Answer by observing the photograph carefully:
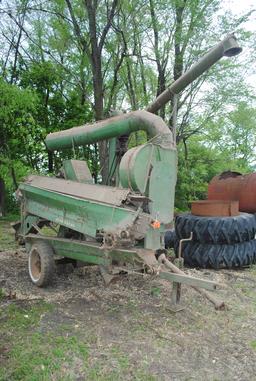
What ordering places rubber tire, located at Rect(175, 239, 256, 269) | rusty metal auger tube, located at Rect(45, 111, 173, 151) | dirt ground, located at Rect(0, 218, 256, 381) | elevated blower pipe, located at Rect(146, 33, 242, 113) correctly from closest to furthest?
dirt ground, located at Rect(0, 218, 256, 381)
rusty metal auger tube, located at Rect(45, 111, 173, 151)
elevated blower pipe, located at Rect(146, 33, 242, 113)
rubber tire, located at Rect(175, 239, 256, 269)

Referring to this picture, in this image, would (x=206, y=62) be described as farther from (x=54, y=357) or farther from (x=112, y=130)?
(x=54, y=357)

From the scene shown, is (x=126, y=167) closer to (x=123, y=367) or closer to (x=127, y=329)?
(x=127, y=329)

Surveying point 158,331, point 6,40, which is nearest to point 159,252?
point 158,331

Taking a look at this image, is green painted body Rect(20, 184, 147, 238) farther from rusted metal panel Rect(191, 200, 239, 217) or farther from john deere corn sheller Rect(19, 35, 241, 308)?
rusted metal panel Rect(191, 200, 239, 217)

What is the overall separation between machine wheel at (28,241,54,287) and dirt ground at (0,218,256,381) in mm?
141

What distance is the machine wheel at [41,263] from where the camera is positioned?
19.5ft

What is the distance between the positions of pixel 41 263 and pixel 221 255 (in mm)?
3111

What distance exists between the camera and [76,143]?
→ 6.89 m

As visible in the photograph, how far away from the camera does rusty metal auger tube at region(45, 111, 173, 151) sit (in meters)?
5.37

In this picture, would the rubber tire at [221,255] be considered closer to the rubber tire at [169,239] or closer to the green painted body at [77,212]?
the rubber tire at [169,239]

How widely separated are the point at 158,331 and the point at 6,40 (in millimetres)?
14695

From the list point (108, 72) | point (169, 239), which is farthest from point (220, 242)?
point (108, 72)

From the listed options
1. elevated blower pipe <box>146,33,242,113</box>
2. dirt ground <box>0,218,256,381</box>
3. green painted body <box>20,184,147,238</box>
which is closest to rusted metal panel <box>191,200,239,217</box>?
dirt ground <box>0,218,256,381</box>

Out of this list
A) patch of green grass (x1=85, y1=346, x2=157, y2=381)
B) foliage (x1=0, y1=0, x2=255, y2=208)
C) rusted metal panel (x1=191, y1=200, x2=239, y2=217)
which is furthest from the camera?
foliage (x1=0, y1=0, x2=255, y2=208)
